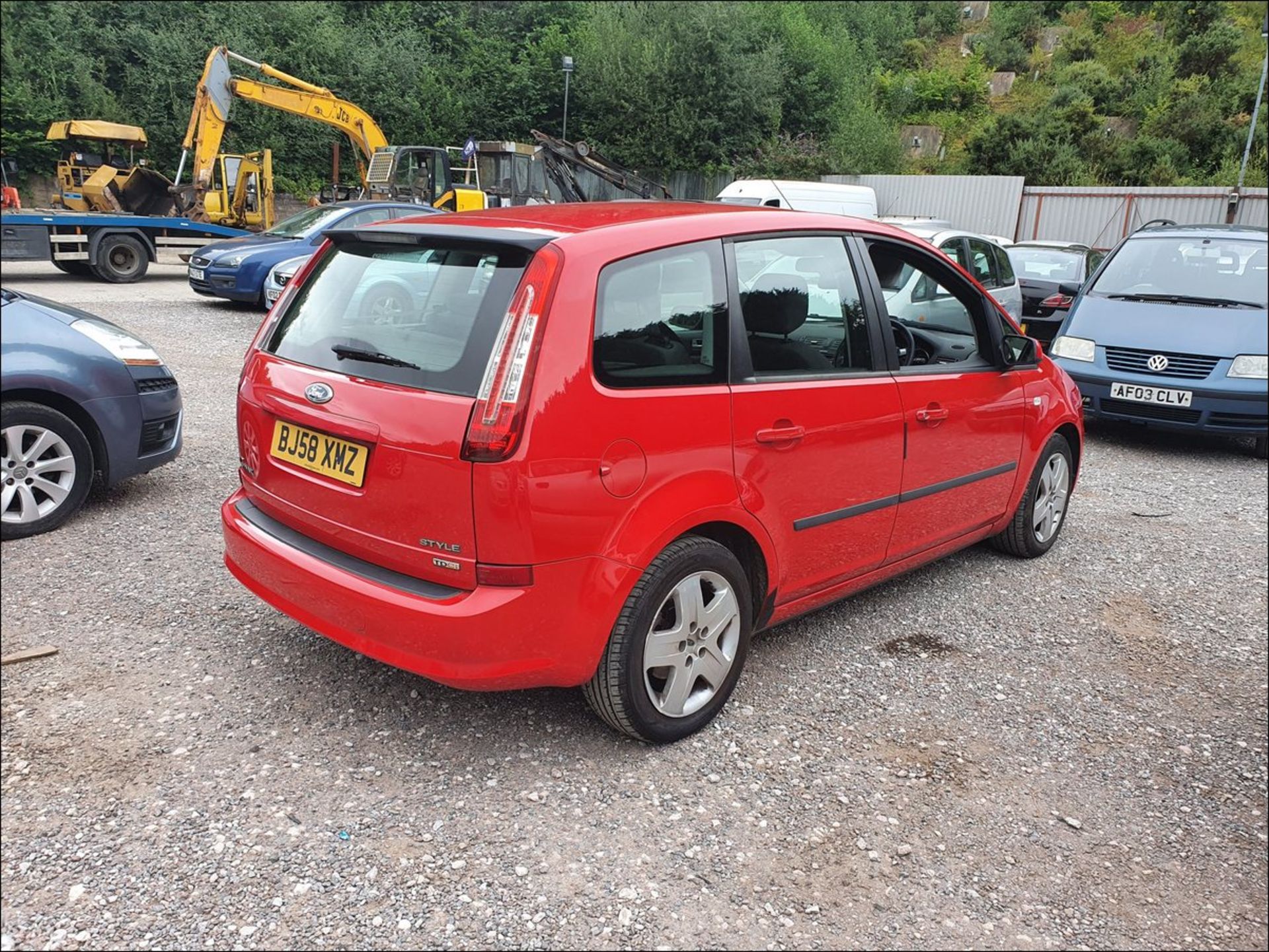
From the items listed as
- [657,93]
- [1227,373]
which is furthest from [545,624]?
[657,93]

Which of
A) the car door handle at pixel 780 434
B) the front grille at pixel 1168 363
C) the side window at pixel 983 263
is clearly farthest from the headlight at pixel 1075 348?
the side window at pixel 983 263

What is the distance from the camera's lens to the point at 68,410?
2521 millimetres

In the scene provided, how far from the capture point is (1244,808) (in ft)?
5.24

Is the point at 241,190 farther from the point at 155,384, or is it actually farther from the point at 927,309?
the point at 927,309

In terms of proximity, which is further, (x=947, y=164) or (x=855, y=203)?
(x=947, y=164)

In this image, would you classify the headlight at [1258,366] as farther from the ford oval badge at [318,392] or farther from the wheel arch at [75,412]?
the ford oval badge at [318,392]

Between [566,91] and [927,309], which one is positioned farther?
[566,91]

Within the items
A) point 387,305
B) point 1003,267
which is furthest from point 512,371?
point 1003,267

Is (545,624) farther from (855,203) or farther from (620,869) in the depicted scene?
(855,203)

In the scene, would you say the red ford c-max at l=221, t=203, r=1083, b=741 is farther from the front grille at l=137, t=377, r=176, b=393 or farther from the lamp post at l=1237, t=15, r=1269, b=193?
the lamp post at l=1237, t=15, r=1269, b=193

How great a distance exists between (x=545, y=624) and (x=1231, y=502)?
5.45 feet

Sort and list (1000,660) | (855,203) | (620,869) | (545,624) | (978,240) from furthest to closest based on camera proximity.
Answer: (855,203)
(978,240)
(1000,660)
(545,624)
(620,869)

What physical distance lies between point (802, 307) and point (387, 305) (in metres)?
1.39

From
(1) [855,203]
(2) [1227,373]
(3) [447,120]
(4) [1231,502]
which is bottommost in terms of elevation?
(4) [1231,502]
